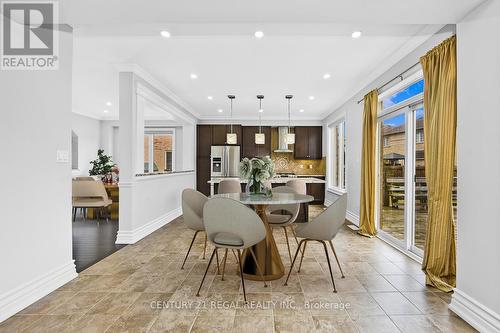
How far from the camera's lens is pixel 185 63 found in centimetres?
389

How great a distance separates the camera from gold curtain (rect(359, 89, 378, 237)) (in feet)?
14.1

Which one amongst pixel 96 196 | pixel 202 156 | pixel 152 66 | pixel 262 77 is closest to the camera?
pixel 152 66

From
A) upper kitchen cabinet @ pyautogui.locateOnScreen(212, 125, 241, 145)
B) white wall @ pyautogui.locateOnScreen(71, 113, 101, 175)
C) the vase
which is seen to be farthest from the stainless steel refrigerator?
the vase

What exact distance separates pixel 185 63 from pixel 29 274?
3.00 metres

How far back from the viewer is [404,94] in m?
3.73

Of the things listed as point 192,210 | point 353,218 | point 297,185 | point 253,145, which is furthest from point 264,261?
point 253,145

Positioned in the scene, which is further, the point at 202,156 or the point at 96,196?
the point at 202,156

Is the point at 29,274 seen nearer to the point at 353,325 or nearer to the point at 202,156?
the point at 353,325

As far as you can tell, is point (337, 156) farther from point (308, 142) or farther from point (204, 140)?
point (204, 140)

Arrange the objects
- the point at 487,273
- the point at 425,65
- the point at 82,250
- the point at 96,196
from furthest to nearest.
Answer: the point at 96,196 < the point at 82,250 < the point at 425,65 < the point at 487,273

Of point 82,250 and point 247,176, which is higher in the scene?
point 247,176

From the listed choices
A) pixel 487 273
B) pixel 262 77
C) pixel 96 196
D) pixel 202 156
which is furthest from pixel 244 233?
pixel 202 156

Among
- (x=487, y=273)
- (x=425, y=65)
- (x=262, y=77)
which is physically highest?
(x=262, y=77)

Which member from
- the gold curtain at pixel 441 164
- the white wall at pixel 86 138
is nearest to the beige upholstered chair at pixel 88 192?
the white wall at pixel 86 138
